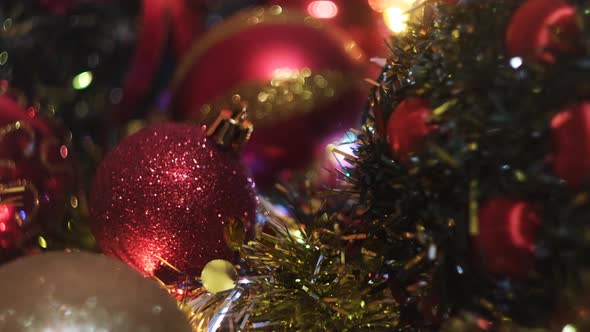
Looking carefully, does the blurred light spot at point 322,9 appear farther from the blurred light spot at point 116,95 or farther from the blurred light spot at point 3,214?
the blurred light spot at point 3,214

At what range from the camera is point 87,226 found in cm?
74

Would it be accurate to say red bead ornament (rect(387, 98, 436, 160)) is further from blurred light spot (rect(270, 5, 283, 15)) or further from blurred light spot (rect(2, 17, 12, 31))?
blurred light spot (rect(2, 17, 12, 31))

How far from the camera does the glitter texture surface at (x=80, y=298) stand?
1.38ft

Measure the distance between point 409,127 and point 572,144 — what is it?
12 cm

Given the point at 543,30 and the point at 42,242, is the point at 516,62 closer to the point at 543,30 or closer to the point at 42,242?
the point at 543,30

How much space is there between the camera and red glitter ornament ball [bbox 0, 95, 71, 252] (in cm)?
63

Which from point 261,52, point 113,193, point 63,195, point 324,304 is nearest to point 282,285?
point 324,304

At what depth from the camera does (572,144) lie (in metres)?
0.36

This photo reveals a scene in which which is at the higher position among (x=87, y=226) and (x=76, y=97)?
(x=76, y=97)

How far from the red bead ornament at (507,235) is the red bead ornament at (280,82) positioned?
0.48 metres

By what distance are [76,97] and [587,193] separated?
87cm

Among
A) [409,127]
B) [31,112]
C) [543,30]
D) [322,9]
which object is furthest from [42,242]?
[322,9]

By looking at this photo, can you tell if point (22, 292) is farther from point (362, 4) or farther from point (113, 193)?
point (362, 4)

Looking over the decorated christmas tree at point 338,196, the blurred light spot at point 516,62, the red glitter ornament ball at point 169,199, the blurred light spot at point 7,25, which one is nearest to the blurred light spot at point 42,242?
the decorated christmas tree at point 338,196
